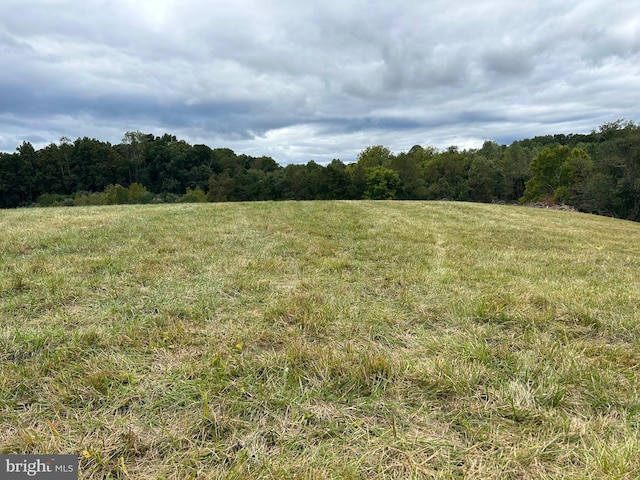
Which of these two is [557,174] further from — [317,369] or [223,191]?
[317,369]

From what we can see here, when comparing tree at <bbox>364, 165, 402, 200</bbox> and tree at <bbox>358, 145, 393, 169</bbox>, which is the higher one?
tree at <bbox>358, 145, 393, 169</bbox>

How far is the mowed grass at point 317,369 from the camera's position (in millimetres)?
1347

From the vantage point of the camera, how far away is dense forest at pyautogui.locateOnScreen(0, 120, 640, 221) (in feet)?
108

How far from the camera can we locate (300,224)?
23.9 feet

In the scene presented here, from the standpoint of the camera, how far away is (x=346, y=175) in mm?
44844

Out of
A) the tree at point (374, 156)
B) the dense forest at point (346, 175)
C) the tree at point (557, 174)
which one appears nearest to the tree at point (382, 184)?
Result: the dense forest at point (346, 175)

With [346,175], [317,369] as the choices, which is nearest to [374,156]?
[346,175]

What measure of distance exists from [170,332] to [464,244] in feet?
16.2

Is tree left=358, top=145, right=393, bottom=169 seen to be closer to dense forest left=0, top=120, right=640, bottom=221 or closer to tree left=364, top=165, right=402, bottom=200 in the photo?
dense forest left=0, top=120, right=640, bottom=221

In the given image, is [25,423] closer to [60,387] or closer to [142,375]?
[60,387]

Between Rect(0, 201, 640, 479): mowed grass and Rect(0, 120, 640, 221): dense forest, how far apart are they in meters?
38.9

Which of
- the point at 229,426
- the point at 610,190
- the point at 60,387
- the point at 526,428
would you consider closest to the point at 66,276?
the point at 60,387

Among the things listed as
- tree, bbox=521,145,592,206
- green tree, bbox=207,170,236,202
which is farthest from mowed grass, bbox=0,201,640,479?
green tree, bbox=207,170,236,202

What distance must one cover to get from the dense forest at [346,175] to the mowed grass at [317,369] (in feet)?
127
